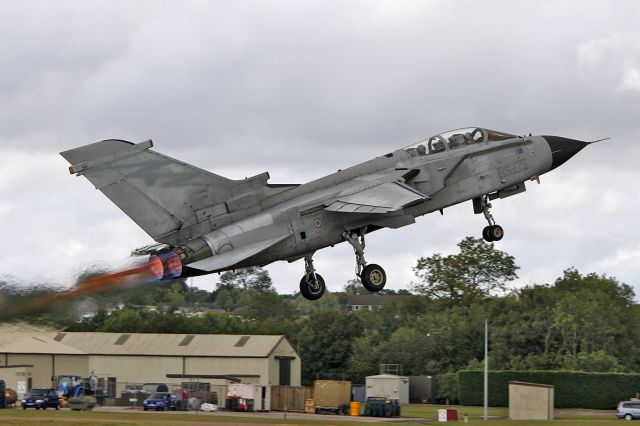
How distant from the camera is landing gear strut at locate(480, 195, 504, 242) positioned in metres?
34.1

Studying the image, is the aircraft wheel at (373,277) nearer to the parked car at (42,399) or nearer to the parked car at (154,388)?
the parked car at (42,399)

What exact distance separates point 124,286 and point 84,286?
1.00 m

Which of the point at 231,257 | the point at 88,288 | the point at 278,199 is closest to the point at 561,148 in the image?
the point at 278,199

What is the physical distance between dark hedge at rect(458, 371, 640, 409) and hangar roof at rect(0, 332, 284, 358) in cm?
1239

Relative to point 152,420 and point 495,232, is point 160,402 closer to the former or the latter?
point 152,420

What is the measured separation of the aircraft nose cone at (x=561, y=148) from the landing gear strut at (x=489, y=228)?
8.01 feet

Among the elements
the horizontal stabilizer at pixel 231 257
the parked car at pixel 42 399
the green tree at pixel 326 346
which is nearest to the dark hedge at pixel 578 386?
the green tree at pixel 326 346

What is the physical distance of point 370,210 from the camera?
2970 cm

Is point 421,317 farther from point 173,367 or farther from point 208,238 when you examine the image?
point 208,238

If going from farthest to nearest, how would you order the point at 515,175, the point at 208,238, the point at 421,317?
the point at 421,317, the point at 515,175, the point at 208,238

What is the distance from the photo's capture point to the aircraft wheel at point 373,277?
3159 centimetres

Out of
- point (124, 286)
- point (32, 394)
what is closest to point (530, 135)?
point (124, 286)

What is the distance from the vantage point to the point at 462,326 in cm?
7538

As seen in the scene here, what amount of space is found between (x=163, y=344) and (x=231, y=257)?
35.7 meters
